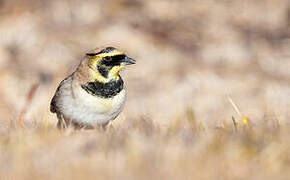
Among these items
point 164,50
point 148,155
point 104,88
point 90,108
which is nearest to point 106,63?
point 104,88

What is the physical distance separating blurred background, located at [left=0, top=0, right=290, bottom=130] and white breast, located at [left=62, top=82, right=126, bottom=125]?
16.9ft

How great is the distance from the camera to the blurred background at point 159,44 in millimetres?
11164

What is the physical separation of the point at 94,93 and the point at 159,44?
6.77 meters

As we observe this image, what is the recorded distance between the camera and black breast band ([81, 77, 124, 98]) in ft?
18.1

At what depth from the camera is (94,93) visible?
5523 millimetres

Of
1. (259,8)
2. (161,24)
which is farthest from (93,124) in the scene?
(259,8)

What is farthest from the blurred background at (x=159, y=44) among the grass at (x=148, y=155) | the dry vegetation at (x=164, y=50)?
the grass at (x=148, y=155)

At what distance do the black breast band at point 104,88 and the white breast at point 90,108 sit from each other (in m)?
0.04

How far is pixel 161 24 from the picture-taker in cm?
1232

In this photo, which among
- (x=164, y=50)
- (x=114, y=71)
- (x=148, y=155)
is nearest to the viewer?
(x=148, y=155)

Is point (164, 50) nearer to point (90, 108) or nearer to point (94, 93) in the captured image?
point (94, 93)

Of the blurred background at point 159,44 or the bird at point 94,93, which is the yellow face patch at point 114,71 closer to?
the bird at point 94,93

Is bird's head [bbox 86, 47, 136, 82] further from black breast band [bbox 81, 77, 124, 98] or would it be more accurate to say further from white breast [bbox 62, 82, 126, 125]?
white breast [bbox 62, 82, 126, 125]

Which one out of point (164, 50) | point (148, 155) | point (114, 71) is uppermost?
point (148, 155)
